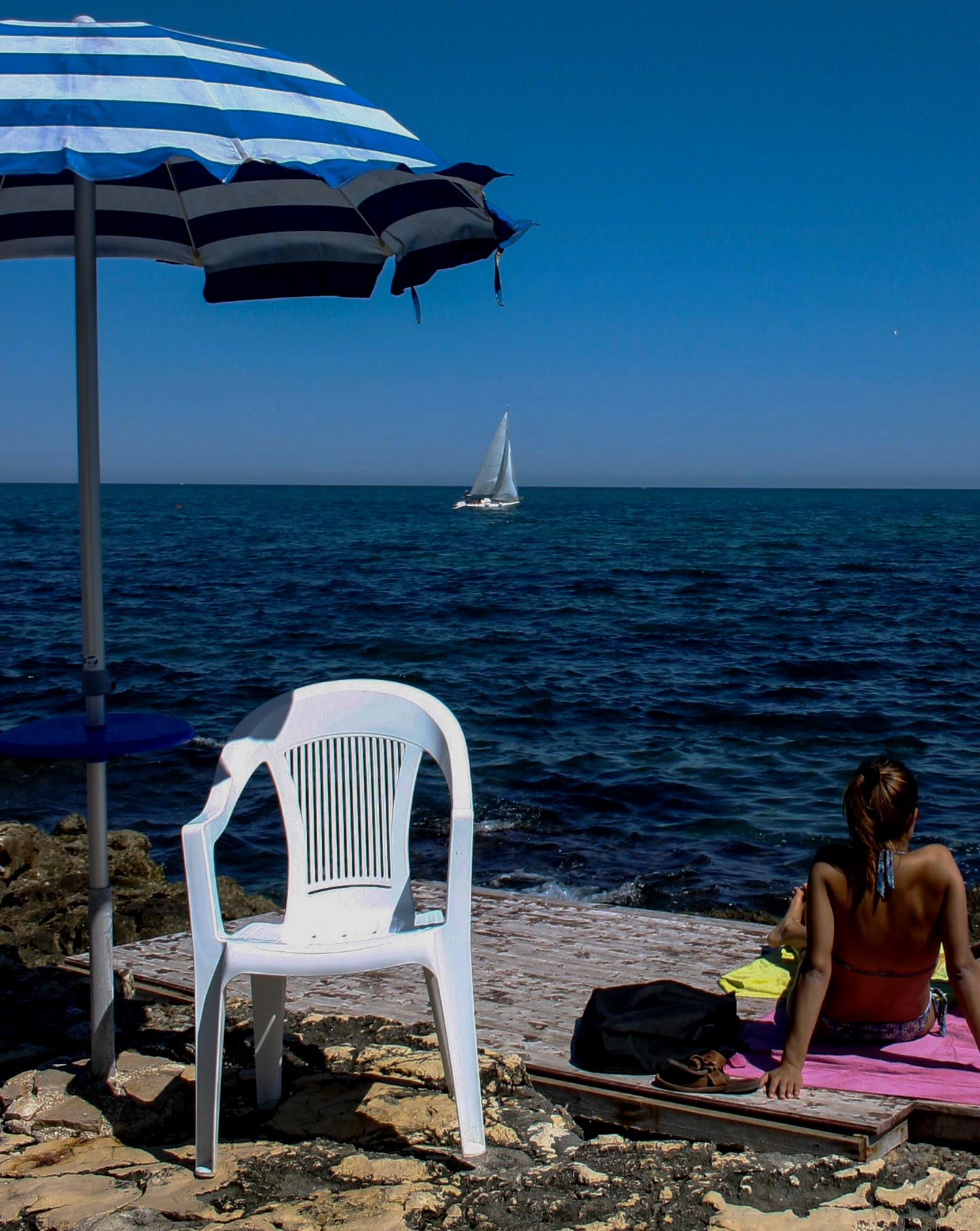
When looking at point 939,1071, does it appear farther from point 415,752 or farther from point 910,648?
point 910,648

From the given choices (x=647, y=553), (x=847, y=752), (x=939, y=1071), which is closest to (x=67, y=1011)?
(x=939, y=1071)

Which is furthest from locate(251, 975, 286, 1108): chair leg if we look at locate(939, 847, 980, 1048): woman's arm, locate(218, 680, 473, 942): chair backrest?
locate(939, 847, 980, 1048): woman's arm

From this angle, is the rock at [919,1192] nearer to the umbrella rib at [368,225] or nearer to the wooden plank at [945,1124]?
the wooden plank at [945,1124]

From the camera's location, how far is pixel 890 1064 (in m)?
3.57

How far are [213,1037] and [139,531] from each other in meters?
58.1

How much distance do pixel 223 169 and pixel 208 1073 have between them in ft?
7.02

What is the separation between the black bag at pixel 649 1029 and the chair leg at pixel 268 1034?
0.90 metres

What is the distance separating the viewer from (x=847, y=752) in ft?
41.0

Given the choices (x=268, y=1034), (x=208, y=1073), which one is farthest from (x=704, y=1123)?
(x=208, y=1073)

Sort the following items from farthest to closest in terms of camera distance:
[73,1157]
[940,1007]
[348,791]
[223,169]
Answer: [940,1007], [348,791], [73,1157], [223,169]

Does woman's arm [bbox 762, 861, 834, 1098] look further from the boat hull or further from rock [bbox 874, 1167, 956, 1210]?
the boat hull

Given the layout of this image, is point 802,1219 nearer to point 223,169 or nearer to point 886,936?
point 886,936

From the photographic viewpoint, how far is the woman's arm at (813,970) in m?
3.41

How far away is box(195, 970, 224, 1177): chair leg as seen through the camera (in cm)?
296
